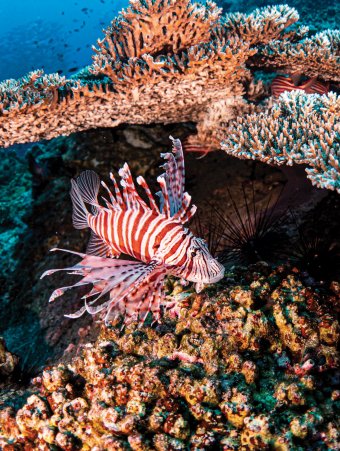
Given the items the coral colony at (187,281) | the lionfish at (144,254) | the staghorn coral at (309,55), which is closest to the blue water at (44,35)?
the coral colony at (187,281)

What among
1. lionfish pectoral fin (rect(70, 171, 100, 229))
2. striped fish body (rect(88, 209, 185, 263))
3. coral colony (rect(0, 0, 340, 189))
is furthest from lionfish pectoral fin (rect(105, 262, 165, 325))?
coral colony (rect(0, 0, 340, 189))

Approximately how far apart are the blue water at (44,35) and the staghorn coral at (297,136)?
91.0 feet

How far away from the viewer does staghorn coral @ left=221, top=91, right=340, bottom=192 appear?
10.3 ft

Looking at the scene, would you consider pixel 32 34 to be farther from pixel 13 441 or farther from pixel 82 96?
pixel 13 441

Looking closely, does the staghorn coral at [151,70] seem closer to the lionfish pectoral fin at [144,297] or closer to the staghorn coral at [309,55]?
the staghorn coral at [309,55]

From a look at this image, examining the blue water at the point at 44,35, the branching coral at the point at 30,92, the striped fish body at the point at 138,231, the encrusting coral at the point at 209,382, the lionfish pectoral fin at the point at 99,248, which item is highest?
the blue water at the point at 44,35

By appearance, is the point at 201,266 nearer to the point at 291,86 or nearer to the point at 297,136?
the point at 297,136

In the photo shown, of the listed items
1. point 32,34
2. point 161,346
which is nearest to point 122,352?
point 161,346

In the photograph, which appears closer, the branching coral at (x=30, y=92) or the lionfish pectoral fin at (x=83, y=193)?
the lionfish pectoral fin at (x=83, y=193)

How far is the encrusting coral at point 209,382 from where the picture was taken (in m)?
1.86

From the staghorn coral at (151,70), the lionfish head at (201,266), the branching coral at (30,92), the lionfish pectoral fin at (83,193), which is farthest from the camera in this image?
the staghorn coral at (151,70)

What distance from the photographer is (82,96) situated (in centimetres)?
430

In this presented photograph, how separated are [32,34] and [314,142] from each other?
178 ft

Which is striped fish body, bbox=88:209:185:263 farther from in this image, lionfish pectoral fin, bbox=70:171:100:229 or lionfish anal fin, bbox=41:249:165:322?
lionfish pectoral fin, bbox=70:171:100:229
